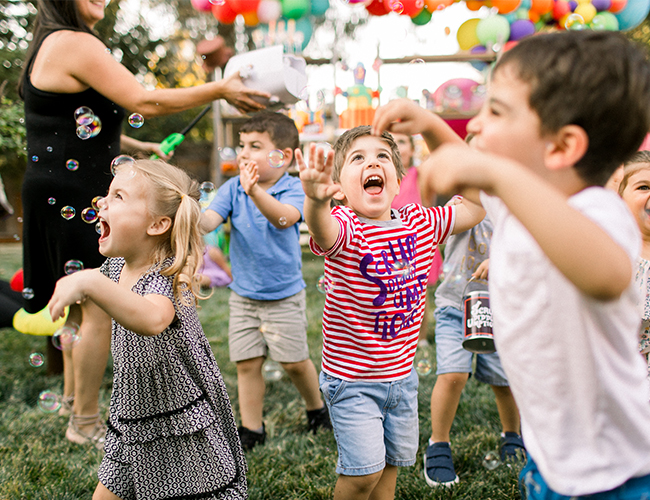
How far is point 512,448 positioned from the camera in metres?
2.44

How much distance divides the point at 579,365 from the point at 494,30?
6279 millimetres

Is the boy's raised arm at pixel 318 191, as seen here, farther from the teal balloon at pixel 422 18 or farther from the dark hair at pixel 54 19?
the teal balloon at pixel 422 18

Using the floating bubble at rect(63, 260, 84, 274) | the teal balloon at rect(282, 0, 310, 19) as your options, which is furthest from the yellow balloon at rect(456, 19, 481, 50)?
the floating bubble at rect(63, 260, 84, 274)

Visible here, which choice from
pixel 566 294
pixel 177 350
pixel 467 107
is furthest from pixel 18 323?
pixel 467 107

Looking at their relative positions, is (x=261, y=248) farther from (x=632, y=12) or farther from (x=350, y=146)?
(x=632, y=12)

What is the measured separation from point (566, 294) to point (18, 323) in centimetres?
345

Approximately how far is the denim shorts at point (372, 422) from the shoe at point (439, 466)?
18.8 inches

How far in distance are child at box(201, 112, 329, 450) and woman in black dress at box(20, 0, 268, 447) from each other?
549mm

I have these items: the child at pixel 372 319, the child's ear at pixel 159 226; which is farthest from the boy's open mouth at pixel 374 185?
the child's ear at pixel 159 226

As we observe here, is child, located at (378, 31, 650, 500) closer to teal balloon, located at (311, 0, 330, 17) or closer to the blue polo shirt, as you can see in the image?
the blue polo shirt

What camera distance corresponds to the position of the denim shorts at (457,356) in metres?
2.40

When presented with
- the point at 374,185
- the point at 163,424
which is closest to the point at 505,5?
the point at 374,185

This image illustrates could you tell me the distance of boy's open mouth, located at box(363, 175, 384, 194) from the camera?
70.7 inches

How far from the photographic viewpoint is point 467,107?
318 inches
